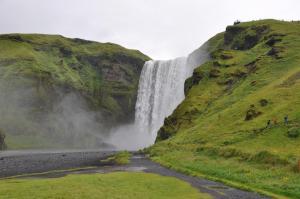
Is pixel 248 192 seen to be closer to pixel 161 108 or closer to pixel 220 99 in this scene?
pixel 220 99

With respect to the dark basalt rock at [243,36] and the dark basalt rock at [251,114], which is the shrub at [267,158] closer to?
the dark basalt rock at [251,114]

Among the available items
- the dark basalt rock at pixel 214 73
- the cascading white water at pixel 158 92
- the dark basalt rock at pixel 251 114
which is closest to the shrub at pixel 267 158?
the dark basalt rock at pixel 251 114

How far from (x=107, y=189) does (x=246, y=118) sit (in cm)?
4827

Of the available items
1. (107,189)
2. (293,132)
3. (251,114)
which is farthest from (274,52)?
(107,189)

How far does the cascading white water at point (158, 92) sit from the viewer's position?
16988 centimetres

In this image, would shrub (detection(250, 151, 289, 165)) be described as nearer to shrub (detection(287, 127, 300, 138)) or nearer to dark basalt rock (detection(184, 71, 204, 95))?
shrub (detection(287, 127, 300, 138))

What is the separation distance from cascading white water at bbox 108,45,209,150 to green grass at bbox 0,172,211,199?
117375mm

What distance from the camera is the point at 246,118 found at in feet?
263

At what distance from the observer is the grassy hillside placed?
51.3m

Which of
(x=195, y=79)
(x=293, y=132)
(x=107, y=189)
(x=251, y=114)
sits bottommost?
(x=107, y=189)

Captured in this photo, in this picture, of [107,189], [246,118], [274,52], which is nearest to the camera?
[107,189]

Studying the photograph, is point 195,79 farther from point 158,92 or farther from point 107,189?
point 107,189

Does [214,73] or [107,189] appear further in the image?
[214,73]

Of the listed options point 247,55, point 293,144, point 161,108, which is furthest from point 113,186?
point 161,108
